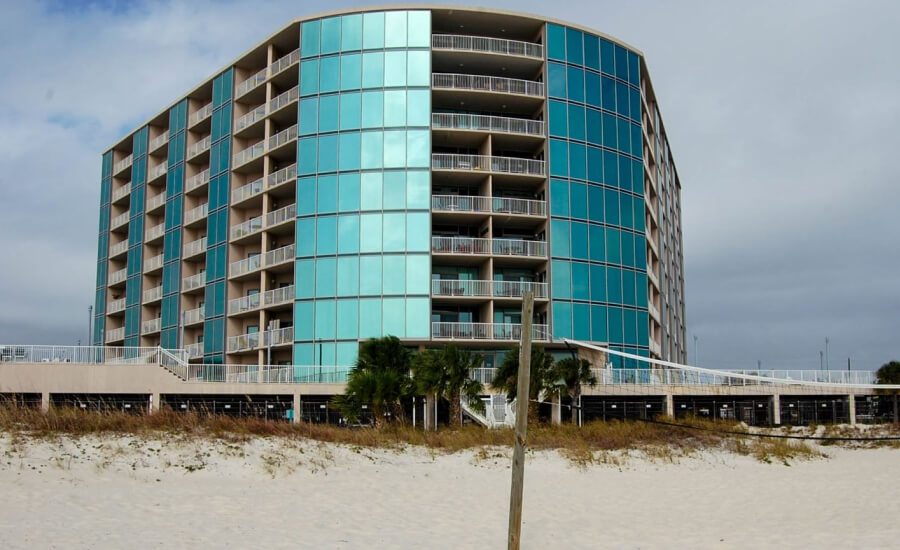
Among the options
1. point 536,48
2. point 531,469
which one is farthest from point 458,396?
point 536,48

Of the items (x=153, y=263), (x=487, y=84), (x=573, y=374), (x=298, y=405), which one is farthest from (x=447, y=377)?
(x=153, y=263)

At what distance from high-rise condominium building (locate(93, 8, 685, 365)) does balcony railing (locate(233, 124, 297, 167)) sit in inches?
4.8

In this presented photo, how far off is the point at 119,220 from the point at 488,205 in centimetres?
3763

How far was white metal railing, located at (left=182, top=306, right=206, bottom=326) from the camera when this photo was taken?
55406mm

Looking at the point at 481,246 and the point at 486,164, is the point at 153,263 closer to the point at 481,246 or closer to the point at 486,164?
the point at 481,246

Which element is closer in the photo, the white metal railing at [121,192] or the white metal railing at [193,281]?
the white metal railing at [193,281]

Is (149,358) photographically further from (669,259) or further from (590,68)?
(669,259)

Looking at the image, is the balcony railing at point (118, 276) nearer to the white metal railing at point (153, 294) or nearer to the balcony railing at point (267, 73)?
the white metal railing at point (153, 294)

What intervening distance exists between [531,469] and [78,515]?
1173cm

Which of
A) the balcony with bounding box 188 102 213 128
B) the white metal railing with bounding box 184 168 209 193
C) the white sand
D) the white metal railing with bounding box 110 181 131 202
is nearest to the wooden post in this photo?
the white sand

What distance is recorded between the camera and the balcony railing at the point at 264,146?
49062 mm

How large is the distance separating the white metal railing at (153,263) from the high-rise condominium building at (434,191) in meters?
10.7

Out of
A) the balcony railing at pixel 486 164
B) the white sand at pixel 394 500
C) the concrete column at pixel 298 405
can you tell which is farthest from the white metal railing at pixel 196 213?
the white sand at pixel 394 500

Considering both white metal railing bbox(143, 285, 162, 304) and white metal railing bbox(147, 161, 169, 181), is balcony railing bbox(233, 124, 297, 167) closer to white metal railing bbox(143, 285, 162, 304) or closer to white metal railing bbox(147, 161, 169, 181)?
white metal railing bbox(147, 161, 169, 181)
